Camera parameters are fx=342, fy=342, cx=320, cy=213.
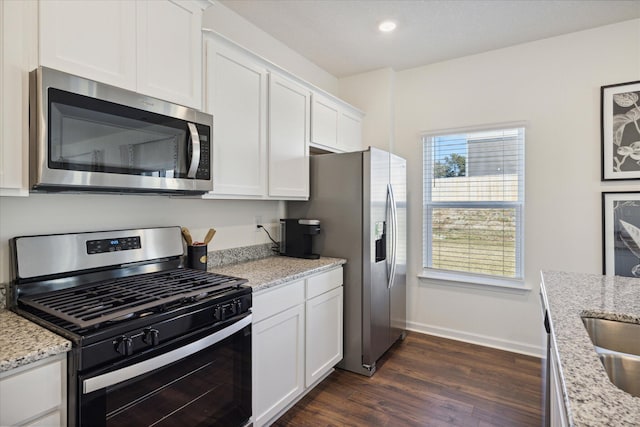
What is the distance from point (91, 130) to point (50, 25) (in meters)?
0.40

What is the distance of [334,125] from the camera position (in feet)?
10.5

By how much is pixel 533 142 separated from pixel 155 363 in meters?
3.33

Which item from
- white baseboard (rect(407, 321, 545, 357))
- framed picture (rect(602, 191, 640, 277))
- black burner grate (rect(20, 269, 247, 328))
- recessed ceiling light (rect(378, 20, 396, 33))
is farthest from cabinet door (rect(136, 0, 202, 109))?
framed picture (rect(602, 191, 640, 277))

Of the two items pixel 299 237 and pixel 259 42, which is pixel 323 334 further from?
pixel 259 42

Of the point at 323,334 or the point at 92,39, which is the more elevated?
the point at 92,39

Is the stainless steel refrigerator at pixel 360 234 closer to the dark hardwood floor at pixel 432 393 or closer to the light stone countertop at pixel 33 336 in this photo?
the dark hardwood floor at pixel 432 393

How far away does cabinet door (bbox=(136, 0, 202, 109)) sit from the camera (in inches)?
63.4

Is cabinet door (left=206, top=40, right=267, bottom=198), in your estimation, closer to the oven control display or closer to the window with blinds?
the oven control display

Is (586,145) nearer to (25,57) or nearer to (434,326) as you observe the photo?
(434,326)

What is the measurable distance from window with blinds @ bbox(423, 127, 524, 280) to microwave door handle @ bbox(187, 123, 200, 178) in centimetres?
252

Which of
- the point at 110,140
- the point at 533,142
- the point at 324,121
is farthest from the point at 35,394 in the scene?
the point at 533,142

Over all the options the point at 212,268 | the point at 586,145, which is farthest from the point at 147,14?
the point at 586,145

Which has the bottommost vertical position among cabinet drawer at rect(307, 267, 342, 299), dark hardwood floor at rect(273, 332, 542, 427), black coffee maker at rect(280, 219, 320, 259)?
dark hardwood floor at rect(273, 332, 542, 427)

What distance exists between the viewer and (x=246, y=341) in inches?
69.2
